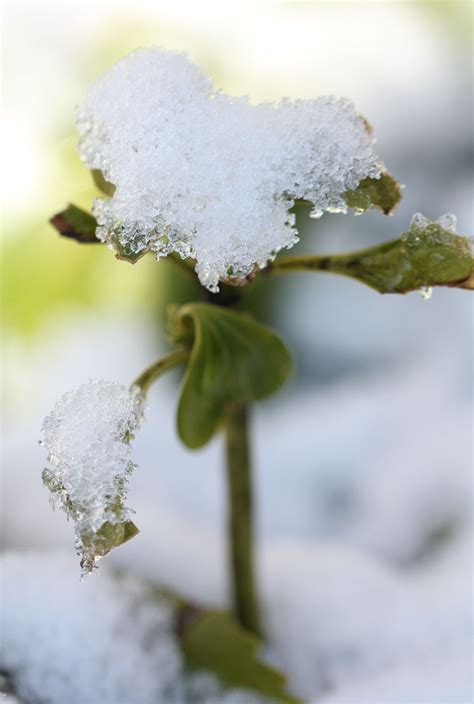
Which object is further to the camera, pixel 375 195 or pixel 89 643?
pixel 89 643

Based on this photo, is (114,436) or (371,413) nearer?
(114,436)

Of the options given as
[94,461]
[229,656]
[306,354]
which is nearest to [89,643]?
Result: [229,656]

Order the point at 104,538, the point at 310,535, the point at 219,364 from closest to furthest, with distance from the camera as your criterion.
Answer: the point at 104,538 → the point at 219,364 → the point at 310,535

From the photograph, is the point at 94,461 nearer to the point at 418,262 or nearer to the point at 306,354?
the point at 418,262

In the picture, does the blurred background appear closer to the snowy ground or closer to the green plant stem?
the snowy ground

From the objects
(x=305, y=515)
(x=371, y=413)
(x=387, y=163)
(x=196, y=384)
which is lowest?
(x=196, y=384)

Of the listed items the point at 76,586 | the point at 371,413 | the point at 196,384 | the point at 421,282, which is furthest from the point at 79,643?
the point at 371,413

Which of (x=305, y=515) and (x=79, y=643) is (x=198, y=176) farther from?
(x=305, y=515)
